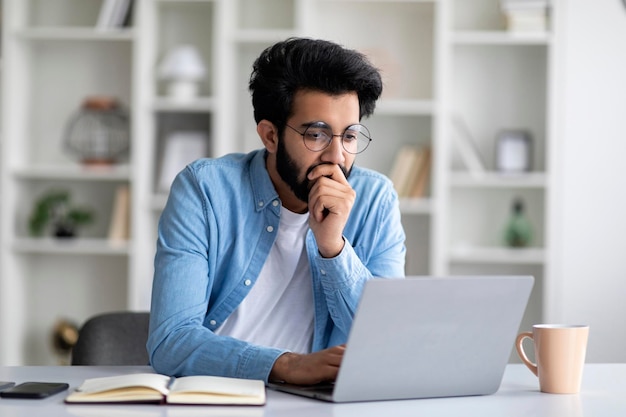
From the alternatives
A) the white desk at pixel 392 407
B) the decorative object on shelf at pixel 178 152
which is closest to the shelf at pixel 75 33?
the decorative object on shelf at pixel 178 152

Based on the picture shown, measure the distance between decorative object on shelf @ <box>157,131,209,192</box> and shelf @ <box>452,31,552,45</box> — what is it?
115 centimetres

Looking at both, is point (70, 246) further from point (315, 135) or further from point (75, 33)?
point (315, 135)

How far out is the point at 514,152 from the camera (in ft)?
12.5

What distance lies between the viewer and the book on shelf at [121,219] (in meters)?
3.86

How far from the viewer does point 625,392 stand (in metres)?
1.42

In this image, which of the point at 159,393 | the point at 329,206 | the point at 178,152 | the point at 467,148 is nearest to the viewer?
the point at 159,393

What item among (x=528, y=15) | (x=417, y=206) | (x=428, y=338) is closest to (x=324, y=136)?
(x=428, y=338)

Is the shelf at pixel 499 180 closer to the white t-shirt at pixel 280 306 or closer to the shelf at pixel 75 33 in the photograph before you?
the shelf at pixel 75 33

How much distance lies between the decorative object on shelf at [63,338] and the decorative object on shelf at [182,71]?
108 centimetres

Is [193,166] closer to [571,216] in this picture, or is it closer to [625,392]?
[625,392]

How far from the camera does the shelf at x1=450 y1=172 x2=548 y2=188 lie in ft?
12.1

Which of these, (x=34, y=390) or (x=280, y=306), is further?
(x=280, y=306)

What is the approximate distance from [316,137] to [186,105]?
6.74 feet

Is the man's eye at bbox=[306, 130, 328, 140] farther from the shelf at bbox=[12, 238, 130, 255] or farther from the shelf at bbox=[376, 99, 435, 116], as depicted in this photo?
the shelf at bbox=[12, 238, 130, 255]
